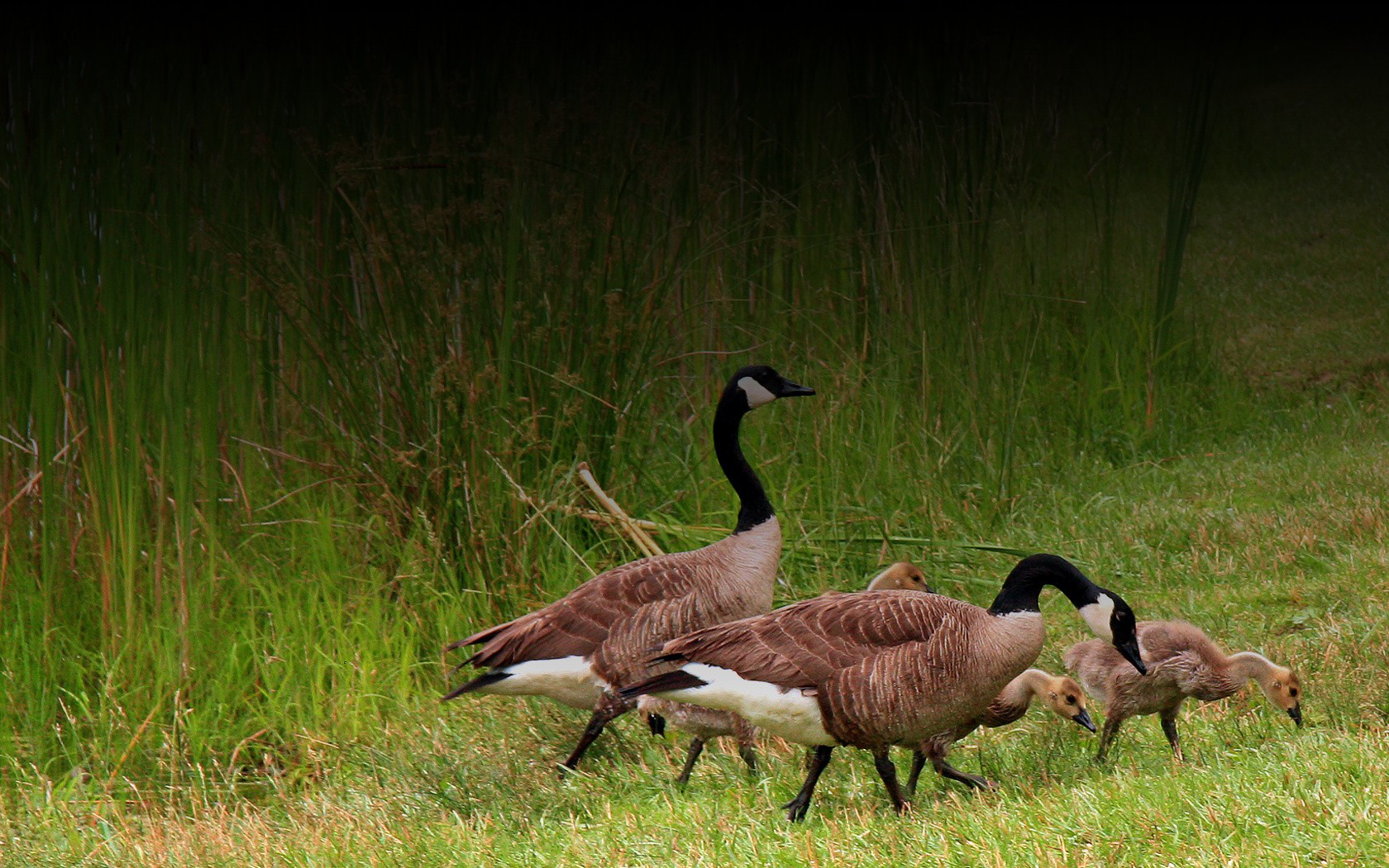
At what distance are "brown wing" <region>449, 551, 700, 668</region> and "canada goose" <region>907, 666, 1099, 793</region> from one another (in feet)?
3.85

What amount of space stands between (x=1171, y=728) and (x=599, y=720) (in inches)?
83.3

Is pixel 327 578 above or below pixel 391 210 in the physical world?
below

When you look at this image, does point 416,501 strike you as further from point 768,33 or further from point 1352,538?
point 1352,538

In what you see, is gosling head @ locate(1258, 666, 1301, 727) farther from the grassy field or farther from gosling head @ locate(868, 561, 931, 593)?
gosling head @ locate(868, 561, 931, 593)

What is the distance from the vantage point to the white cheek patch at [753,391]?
6832mm

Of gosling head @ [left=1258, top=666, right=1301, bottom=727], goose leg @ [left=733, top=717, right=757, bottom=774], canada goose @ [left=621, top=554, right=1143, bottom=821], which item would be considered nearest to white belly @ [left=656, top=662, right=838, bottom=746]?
canada goose @ [left=621, top=554, right=1143, bottom=821]

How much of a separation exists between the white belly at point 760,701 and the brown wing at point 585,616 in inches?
34.0

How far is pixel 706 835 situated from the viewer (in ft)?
14.8

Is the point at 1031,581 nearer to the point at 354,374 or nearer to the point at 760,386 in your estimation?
the point at 760,386

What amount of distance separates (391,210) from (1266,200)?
1705 cm

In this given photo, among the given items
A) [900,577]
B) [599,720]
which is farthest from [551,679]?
[900,577]

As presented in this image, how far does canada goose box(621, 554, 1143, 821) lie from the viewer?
4.73 m

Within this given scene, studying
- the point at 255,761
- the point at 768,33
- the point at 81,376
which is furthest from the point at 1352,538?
the point at 81,376

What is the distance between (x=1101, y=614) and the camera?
521cm
